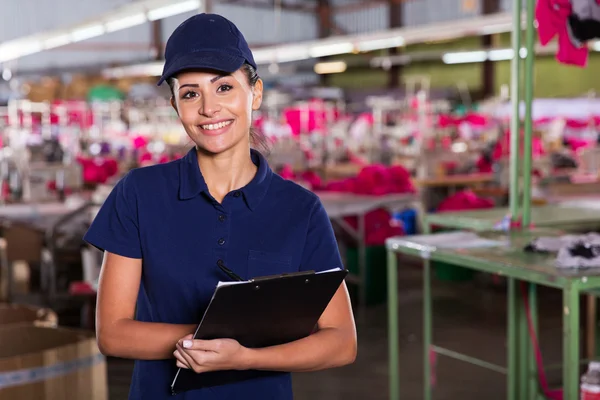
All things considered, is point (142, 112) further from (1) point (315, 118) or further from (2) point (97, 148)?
(2) point (97, 148)

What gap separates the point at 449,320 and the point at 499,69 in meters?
19.0

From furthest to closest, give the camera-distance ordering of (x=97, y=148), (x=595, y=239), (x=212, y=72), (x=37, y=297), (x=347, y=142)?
(x=347, y=142) < (x=97, y=148) < (x=37, y=297) < (x=595, y=239) < (x=212, y=72)

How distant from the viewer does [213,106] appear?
5.24 ft

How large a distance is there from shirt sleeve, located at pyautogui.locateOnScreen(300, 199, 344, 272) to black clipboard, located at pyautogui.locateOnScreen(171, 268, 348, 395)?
0.37 ft

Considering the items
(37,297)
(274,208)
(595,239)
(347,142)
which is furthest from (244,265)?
(347,142)

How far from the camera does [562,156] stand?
25.6ft

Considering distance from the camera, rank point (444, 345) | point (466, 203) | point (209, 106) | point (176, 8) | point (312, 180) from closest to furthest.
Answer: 1. point (209, 106)
2. point (444, 345)
3. point (176, 8)
4. point (466, 203)
5. point (312, 180)

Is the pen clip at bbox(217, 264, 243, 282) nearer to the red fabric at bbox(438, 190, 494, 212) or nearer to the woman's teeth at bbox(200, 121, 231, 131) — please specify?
the woman's teeth at bbox(200, 121, 231, 131)

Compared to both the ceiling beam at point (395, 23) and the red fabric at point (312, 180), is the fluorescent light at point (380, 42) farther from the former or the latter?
the ceiling beam at point (395, 23)

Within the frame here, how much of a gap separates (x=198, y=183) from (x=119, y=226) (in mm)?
174

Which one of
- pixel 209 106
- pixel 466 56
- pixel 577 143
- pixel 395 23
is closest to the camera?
pixel 209 106

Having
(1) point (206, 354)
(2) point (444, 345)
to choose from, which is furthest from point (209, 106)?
(2) point (444, 345)

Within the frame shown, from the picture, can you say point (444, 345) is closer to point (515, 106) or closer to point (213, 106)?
point (515, 106)

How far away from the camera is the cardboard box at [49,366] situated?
233 centimetres
